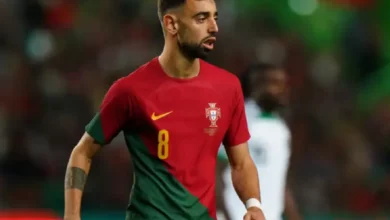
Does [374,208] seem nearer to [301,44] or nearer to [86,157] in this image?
[301,44]

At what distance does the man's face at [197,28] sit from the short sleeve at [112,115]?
36cm

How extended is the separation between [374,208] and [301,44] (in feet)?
6.88

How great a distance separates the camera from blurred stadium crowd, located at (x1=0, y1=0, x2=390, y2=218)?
35.0ft

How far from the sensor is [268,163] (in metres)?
6.99

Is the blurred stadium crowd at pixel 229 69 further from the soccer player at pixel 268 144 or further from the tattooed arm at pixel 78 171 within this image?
the tattooed arm at pixel 78 171

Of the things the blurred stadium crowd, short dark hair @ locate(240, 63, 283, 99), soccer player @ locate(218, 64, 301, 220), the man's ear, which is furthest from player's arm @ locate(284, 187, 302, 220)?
the blurred stadium crowd

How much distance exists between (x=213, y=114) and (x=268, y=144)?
2124mm

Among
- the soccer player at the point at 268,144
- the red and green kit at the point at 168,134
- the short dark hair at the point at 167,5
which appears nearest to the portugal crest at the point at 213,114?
the red and green kit at the point at 168,134

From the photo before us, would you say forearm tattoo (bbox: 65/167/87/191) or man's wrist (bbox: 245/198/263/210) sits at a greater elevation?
forearm tattoo (bbox: 65/167/87/191)

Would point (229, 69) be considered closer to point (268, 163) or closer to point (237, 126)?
point (268, 163)

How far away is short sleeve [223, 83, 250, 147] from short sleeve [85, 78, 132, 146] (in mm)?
509

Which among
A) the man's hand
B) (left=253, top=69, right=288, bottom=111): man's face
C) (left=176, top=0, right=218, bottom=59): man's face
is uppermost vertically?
(left=176, top=0, right=218, bottom=59): man's face

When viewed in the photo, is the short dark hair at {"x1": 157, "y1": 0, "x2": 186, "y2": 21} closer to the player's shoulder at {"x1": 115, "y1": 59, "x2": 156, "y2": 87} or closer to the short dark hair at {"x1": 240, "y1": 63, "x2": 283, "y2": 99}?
the player's shoulder at {"x1": 115, "y1": 59, "x2": 156, "y2": 87}

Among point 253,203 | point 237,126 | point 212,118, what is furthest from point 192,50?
point 253,203
